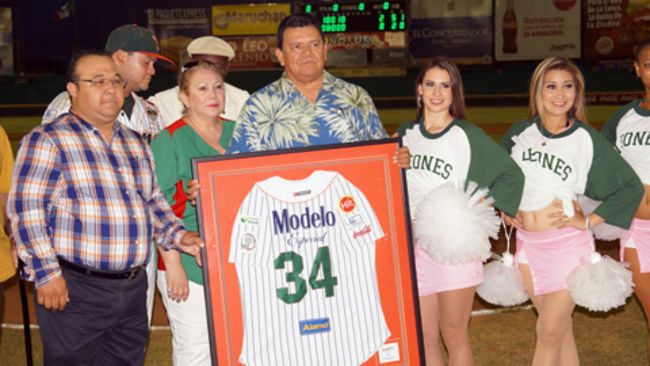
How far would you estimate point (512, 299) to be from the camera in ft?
13.3

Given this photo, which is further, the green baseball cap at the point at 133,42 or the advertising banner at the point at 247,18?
the advertising banner at the point at 247,18

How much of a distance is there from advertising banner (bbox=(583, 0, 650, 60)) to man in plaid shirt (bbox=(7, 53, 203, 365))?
21263 millimetres

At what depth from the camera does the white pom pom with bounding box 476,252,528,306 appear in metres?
4.05

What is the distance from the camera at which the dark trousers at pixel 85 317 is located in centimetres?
334

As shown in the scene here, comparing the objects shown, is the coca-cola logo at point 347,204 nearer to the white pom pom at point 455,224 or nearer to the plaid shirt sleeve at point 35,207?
the white pom pom at point 455,224

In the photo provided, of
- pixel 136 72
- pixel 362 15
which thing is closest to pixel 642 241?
pixel 136 72

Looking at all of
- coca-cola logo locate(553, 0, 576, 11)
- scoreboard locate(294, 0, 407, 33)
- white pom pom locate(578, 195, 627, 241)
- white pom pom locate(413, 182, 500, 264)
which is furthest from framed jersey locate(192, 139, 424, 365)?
coca-cola logo locate(553, 0, 576, 11)

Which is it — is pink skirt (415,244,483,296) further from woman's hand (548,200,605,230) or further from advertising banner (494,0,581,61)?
advertising banner (494,0,581,61)

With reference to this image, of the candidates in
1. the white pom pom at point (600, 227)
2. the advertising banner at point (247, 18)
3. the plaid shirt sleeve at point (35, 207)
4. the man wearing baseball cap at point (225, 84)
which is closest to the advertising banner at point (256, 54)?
the advertising banner at point (247, 18)

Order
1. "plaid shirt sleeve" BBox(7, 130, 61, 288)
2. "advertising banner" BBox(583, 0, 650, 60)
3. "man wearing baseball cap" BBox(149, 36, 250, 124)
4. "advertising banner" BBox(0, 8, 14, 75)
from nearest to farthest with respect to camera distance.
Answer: "plaid shirt sleeve" BBox(7, 130, 61, 288) → "man wearing baseball cap" BBox(149, 36, 250, 124) → "advertising banner" BBox(583, 0, 650, 60) → "advertising banner" BBox(0, 8, 14, 75)

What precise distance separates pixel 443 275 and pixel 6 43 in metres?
23.6

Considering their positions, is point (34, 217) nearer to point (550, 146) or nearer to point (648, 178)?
point (550, 146)

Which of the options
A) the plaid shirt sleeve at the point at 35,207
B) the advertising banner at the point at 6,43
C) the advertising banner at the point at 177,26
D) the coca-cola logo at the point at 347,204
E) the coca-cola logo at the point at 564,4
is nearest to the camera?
the plaid shirt sleeve at the point at 35,207

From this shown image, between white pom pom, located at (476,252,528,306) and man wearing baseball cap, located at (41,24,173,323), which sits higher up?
man wearing baseball cap, located at (41,24,173,323)
